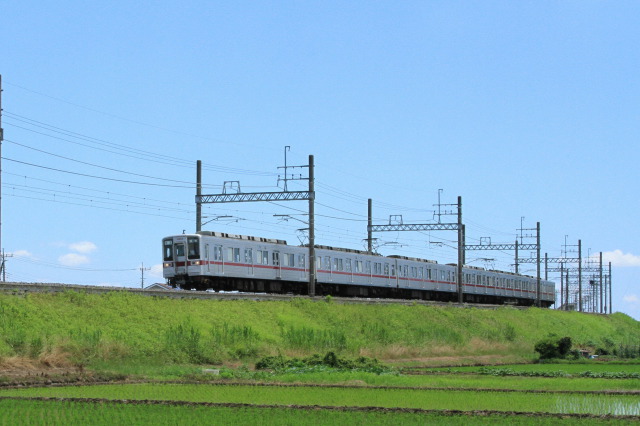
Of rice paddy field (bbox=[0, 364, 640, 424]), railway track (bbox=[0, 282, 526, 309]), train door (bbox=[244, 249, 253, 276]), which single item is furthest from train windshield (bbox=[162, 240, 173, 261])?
rice paddy field (bbox=[0, 364, 640, 424])

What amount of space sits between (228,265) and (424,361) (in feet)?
29.9

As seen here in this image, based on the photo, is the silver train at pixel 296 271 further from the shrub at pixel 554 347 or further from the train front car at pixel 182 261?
the shrub at pixel 554 347

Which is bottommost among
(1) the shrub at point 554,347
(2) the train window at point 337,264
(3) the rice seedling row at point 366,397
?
(1) the shrub at point 554,347

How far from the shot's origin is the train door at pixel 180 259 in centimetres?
3412

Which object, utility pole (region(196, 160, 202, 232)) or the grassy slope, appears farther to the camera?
utility pole (region(196, 160, 202, 232))

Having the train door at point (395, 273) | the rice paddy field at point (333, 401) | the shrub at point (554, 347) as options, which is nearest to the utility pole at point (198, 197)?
the shrub at point (554, 347)

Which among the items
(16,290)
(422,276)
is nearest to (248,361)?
(16,290)

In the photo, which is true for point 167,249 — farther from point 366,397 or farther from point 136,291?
point 366,397

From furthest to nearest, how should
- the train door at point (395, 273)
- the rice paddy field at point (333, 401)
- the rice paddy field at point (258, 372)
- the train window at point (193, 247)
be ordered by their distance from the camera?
the train door at point (395, 273) < the train window at point (193, 247) < the rice paddy field at point (258, 372) < the rice paddy field at point (333, 401)

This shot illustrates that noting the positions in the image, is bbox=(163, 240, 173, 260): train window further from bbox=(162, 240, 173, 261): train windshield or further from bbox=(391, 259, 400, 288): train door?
bbox=(391, 259, 400, 288): train door

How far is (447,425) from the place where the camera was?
11.9 m

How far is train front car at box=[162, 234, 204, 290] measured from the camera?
3372cm

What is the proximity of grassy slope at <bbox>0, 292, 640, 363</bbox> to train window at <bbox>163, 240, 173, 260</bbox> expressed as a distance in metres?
5.22

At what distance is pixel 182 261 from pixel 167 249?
125 centimetres
